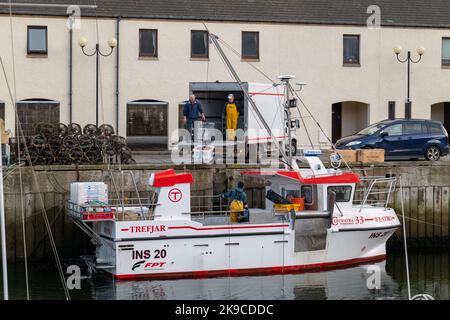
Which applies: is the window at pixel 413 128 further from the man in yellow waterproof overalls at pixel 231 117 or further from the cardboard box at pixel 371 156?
the man in yellow waterproof overalls at pixel 231 117

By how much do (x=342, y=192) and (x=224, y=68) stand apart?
11938 mm

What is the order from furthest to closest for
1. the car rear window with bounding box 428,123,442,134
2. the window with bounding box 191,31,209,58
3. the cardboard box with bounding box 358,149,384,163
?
the window with bounding box 191,31,209,58
the car rear window with bounding box 428,123,442,134
the cardboard box with bounding box 358,149,384,163

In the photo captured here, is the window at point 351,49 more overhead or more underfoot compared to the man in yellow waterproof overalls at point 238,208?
more overhead

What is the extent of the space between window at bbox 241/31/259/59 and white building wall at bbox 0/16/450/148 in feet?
0.68

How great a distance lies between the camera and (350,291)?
71.9 ft

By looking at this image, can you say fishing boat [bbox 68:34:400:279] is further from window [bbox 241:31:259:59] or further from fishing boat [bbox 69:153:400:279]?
window [bbox 241:31:259:59]

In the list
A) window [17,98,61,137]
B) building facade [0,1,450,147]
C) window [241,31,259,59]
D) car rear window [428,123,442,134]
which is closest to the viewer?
car rear window [428,123,442,134]

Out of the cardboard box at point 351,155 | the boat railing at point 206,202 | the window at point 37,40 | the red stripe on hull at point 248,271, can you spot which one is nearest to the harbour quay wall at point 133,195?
the boat railing at point 206,202

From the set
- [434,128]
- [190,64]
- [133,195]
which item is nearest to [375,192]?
[434,128]

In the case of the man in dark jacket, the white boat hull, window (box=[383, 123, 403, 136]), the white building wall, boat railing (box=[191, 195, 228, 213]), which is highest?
the white building wall

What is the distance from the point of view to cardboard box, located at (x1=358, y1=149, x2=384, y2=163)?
27.4m

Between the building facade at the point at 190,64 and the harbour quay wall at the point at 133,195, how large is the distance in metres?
7.07

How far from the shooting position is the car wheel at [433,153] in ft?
96.9

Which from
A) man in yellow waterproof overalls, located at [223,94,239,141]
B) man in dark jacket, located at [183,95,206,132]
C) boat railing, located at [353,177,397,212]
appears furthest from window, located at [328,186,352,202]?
man in dark jacket, located at [183,95,206,132]
